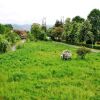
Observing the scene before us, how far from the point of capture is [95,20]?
2502 inches

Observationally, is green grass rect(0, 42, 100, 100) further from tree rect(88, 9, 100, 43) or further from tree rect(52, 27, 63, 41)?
tree rect(52, 27, 63, 41)

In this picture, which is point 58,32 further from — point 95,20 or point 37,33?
point 95,20

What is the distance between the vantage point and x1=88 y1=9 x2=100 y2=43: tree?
62.4 metres

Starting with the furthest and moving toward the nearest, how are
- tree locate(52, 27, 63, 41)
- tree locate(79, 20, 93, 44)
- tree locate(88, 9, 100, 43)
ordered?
1. tree locate(52, 27, 63, 41)
2. tree locate(88, 9, 100, 43)
3. tree locate(79, 20, 93, 44)

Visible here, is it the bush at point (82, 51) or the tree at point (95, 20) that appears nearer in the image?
the bush at point (82, 51)

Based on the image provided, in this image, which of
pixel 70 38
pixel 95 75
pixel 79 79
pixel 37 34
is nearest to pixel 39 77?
pixel 79 79

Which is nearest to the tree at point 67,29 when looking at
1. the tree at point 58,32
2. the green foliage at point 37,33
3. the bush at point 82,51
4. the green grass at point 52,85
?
the tree at point 58,32

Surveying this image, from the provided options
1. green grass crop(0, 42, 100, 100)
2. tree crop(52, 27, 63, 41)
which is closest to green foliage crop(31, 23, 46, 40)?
tree crop(52, 27, 63, 41)

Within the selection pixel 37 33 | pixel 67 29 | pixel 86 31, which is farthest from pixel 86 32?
pixel 37 33

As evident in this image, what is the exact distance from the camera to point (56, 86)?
19375 mm

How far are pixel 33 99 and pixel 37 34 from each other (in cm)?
8682

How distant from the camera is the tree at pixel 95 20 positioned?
205 feet

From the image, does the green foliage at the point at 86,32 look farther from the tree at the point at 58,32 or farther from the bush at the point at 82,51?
the tree at the point at 58,32

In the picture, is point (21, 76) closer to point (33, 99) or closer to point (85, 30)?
point (33, 99)
